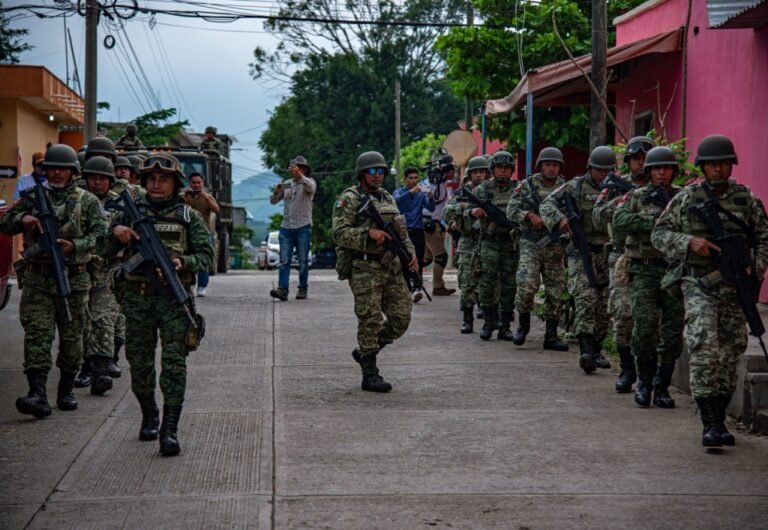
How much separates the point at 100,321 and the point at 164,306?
2.18 metres

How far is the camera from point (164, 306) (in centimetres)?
714

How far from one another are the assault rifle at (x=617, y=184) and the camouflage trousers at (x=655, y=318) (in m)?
0.94

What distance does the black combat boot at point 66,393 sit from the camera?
8.42 m

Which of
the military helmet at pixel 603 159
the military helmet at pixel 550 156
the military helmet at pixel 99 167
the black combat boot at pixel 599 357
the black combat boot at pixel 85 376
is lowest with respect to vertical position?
the black combat boot at pixel 85 376

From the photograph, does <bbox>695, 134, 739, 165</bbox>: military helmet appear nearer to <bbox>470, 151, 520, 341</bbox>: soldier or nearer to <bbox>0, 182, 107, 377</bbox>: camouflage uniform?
<bbox>0, 182, 107, 377</bbox>: camouflage uniform

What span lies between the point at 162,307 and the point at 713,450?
3.38 m

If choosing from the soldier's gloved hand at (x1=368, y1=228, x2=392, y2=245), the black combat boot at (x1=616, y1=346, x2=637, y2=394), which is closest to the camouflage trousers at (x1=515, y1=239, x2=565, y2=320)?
the black combat boot at (x1=616, y1=346, x2=637, y2=394)

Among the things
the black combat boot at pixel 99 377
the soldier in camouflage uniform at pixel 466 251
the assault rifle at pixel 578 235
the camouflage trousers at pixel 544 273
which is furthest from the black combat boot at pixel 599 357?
the black combat boot at pixel 99 377

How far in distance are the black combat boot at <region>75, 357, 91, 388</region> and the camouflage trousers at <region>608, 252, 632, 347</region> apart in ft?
13.5

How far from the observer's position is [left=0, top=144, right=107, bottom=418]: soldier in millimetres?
8117

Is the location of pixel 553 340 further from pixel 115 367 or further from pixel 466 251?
pixel 115 367

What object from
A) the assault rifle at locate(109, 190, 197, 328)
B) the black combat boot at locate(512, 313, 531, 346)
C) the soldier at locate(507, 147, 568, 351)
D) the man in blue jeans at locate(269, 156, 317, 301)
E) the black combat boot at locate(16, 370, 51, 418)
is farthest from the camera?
the man in blue jeans at locate(269, 156, 317, 301)

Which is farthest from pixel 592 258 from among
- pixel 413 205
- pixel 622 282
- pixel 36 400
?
pixel 413 205

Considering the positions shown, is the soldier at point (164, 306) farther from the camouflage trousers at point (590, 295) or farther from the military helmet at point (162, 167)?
the camouflage trousers at point (590, 295)
